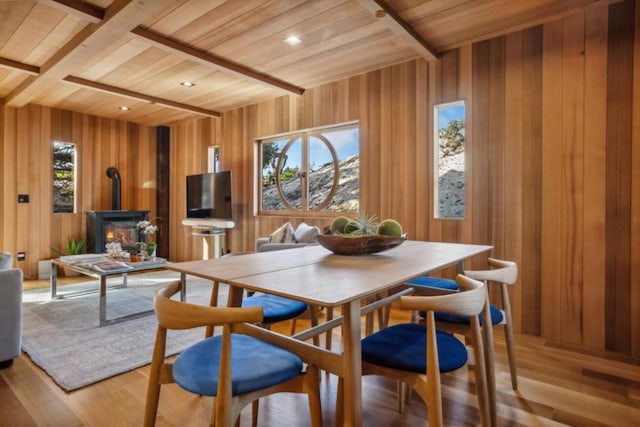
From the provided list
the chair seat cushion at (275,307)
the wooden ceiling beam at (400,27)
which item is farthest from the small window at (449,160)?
the chair seat cushion at (275,307)

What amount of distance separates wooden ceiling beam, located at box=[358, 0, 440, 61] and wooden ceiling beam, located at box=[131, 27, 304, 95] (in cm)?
166

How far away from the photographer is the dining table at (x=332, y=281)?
1116 millimetres

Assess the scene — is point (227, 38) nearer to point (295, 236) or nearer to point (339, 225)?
point (295, 236)

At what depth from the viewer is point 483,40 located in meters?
3.15

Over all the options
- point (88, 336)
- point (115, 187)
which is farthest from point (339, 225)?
point (115, 187)

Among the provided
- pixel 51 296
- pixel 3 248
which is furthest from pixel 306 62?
pixel 3 248

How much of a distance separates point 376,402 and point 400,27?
2635 millimetres

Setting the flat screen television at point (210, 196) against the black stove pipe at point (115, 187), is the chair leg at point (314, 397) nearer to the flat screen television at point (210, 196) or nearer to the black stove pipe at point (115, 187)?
the flat screen television at point (210, 196)

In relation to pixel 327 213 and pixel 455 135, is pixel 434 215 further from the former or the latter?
pixel 327 213

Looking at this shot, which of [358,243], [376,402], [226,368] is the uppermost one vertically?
[358,243]

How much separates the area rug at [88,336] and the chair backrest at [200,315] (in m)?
1.49

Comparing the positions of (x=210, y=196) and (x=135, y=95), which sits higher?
(x=135, y=95)

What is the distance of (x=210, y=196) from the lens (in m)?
5.41

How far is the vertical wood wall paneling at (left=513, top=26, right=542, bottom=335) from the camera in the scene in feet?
9.52
